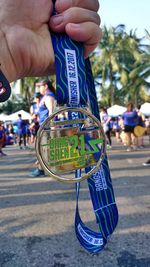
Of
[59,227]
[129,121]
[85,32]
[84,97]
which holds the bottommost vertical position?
[59,227]

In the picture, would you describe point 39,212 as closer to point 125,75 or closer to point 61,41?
point 61,41

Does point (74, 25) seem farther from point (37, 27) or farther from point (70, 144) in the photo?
point (70, 144)

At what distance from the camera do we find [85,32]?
999 mm

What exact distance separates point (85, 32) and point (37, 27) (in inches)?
5.9

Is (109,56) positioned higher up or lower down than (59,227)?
higher up

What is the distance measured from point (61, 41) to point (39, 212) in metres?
2.73

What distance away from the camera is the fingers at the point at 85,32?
0.98 m

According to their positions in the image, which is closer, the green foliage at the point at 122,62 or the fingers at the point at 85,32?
the fingers at the point at 85,32

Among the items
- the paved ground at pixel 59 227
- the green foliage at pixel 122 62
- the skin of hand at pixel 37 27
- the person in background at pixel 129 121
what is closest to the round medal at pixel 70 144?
the skin of hand at pixel 37 27

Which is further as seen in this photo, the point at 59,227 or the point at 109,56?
the point at 109,56

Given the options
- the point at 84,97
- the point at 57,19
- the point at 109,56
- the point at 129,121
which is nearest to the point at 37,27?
the point at 57,19

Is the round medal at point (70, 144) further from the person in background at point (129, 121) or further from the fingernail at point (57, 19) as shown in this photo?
the person in background at point (129, 121)

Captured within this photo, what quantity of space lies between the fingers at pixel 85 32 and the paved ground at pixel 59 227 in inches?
65.7

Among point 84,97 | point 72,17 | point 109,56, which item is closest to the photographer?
point 72,17
